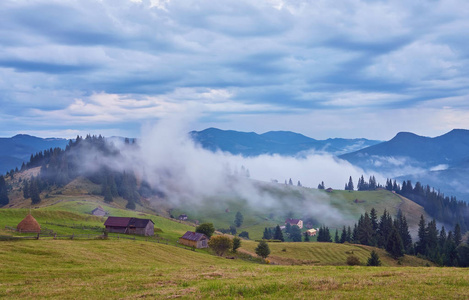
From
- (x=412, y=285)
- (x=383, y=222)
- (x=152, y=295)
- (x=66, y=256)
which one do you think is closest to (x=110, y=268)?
(x=66, y=256)

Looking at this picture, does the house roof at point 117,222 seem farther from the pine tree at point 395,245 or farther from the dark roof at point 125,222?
the pine tree at point 395,245

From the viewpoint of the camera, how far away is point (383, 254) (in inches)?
5079

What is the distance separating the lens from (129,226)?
113062 mm

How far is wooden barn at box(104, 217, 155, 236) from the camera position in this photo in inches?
4422

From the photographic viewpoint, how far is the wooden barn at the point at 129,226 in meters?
112

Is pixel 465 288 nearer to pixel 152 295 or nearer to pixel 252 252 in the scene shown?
pixel 152 295

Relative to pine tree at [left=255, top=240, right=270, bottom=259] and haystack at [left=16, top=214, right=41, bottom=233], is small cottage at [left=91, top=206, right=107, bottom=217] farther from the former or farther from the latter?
pine tree at [left=255, top=240, right=270, bottom=259]

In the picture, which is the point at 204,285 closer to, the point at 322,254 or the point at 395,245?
the point at 322,254

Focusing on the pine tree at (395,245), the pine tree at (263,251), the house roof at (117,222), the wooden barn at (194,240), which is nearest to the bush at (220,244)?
the wooden barn at (194,240)

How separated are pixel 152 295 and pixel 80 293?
6173 millimetres

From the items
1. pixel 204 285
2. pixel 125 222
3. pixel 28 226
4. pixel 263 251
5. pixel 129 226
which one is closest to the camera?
pixel 204 285

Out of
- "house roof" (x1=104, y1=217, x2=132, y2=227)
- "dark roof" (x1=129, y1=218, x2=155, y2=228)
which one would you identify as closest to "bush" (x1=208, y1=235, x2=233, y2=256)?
"dark roof" (x1=129, y1=218, x2=155, y2=228)

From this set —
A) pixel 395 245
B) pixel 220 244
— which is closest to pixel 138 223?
pixel 220 244

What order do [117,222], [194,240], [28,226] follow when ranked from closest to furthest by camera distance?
[28,226] → [194,240] → [117,222]
